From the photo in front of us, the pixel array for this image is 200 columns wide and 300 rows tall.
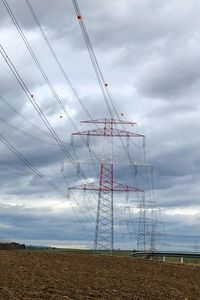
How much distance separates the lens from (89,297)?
22.0m

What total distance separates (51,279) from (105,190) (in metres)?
40.0

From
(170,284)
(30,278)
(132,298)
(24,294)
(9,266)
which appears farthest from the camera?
(170,284)

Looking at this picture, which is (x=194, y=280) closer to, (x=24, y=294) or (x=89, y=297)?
(x=89, y=297)

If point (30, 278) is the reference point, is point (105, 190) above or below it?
above

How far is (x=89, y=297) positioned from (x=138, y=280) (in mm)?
10658

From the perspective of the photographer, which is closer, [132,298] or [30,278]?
[132,298]

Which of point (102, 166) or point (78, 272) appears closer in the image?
point (78, 272)

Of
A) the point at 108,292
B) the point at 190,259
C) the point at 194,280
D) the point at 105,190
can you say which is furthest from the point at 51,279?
the point at 190,259

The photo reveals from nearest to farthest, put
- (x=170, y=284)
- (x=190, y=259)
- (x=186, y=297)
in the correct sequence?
(x=186, y=297) < (x=170, y=284) < (x=190, y=259)

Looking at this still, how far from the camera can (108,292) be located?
80.1 ft

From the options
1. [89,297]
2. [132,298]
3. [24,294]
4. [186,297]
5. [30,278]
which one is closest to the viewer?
[24,294]

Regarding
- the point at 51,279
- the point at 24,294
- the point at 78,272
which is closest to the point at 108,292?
the point at 51,279

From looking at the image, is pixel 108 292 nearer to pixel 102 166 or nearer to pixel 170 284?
pixel 170 284

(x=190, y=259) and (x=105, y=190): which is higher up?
(x=105, y=190)
